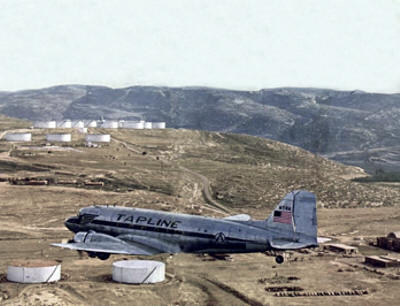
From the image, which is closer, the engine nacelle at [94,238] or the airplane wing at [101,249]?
the airplane wing at [101,249]

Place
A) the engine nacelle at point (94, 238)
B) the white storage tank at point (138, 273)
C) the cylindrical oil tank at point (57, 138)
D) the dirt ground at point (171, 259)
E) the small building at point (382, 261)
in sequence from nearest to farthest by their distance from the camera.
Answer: the dirt ground at point (171, 259) < the white storage tank at point (138, 273) < the engine nacelle at point (94, 238) < the small building at point (382, 261) < the cylindrical oil tank at point (57, 138)

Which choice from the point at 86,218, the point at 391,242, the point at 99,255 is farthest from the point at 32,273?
the point at 391,242

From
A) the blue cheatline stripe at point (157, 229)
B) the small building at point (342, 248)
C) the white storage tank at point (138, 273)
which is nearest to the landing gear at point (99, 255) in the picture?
the blue cheatline stripe at point (157, 229)

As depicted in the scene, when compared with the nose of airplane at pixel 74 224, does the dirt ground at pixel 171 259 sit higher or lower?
lower

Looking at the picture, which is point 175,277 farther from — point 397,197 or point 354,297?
point 397,197

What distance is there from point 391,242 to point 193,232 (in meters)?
38.0

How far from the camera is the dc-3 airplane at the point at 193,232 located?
60625 millimetres

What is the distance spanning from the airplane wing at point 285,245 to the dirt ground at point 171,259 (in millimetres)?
5124

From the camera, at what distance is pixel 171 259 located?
74688 millimetres

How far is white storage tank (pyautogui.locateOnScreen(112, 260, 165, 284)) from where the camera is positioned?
6041 cm

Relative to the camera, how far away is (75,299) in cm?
5569

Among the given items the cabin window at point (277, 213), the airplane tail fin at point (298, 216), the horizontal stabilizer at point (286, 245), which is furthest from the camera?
the cabin window at point (277, 213)

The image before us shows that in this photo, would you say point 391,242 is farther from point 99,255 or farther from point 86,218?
point 86,218

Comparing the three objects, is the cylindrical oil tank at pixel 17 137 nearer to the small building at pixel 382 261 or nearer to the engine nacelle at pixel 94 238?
the engine nacelle at pixel 94 238
